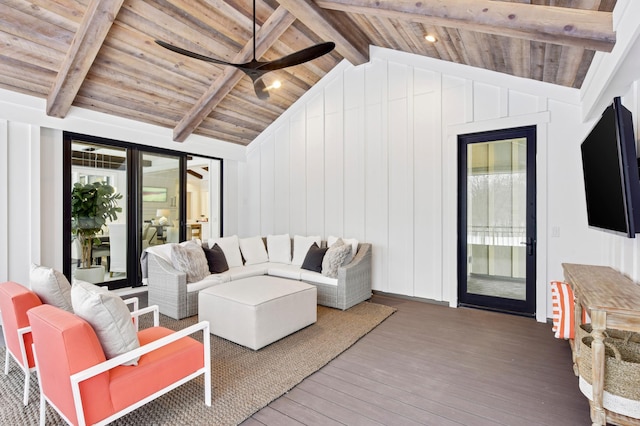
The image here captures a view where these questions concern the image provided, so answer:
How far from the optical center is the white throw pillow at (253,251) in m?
5.45

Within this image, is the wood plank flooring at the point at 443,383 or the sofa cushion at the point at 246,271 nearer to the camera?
the wood plank flooring at the point at 443,383

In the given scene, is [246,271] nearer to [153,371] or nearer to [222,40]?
[153,371]

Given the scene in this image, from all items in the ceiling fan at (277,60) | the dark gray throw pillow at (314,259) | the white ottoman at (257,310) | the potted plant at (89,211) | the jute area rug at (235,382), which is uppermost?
the ceiling fan at (277,60)

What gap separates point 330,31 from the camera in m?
4.07

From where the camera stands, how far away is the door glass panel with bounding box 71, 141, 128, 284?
473cm

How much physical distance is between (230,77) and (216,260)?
8.68ft

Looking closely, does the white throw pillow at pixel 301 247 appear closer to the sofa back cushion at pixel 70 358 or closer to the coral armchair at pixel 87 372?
the coral armchair at pixel 87 372

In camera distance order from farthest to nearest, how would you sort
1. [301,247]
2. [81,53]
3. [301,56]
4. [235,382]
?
[301,247]
[81,53]
[301,56]
[235,382]

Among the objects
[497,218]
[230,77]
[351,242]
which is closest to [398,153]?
[351,242]

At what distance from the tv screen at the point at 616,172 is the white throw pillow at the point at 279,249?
4124 millimetres

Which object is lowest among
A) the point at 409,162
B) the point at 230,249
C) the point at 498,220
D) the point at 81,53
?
the point at 230,249

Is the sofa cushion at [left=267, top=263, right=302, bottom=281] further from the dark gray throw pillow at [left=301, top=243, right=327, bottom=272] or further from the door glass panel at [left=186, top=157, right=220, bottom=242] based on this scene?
the door glass panel at [left=186, top=157, right=220, bottom=242]

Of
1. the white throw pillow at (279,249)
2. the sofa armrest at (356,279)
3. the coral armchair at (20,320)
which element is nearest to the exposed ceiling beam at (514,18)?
the sofa armrest at (356,279)

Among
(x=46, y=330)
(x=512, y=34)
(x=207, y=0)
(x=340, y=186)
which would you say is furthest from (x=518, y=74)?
(x=46, y=330)
